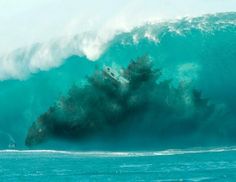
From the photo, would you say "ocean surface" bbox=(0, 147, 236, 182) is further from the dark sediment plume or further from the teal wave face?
the teal wave face

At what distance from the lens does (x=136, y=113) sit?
8981 cm

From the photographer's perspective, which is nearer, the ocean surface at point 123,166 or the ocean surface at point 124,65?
the ocean surface at point 123,166

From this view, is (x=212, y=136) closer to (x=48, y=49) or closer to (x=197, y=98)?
(x=197, y=98)

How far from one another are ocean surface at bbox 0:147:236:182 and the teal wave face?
5.64m

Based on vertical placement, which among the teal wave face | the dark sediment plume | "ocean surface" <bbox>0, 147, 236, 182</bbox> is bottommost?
"ocean surface" <bbox>0, 147, 236, 182</bbox>

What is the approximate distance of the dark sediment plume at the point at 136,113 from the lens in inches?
3497

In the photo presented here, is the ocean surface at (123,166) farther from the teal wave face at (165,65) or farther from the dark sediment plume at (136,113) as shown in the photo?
the teal wave face at (165,65)

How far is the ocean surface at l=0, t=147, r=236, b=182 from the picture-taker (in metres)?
63.4

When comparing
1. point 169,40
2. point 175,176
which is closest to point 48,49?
point 169,40

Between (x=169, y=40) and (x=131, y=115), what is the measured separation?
11.0 meters

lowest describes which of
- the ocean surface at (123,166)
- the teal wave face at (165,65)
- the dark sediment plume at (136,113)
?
the ocean surface at (123,166)

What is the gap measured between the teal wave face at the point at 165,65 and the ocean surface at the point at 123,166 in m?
5.64

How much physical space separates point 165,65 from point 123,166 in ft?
78.3

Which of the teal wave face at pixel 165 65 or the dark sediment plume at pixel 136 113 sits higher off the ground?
the teal wave face at pixel 165 65
